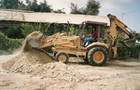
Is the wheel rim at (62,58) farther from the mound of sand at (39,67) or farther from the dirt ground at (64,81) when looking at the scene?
the dirt ground at (64,81)

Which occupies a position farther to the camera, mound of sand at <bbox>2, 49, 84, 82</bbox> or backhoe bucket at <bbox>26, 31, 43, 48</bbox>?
backhoe bucket at <bbox>26, 31, 43, 48</bbox>

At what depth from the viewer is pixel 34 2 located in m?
55.7

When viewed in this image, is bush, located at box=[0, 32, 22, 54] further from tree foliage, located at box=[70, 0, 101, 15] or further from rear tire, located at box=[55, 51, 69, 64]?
tree foliage, located at box=[70, 0, 101, 15]

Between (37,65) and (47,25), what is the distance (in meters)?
19.3

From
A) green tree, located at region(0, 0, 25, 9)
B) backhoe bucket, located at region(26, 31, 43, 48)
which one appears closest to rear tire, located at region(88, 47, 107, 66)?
backhoe bucket, located at region(26, 31, 43, 48)

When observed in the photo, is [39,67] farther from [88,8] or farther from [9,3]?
[9,3]

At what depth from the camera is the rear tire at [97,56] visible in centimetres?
1723

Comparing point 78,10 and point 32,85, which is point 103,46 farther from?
point 78,10

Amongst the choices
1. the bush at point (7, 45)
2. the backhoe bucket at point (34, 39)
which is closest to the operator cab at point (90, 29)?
the backhoe bucket at point (34, 39)

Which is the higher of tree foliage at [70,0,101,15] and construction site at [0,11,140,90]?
tree foliage at [70,0,101,15]

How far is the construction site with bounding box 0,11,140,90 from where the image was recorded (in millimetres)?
11031

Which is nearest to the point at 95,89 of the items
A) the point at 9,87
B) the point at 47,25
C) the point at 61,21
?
the point at 9,87

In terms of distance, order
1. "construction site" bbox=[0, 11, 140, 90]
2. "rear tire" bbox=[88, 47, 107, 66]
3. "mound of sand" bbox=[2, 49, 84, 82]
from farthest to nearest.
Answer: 1. "rear tire" bbox=[88, 47, 107, 66]
2. "mound of sand" bbox=[2, 49, 84, 82]
3. "construction site" bbox=[0, 11, 140, 90]

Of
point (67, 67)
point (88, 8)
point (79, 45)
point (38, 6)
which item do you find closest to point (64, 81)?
point (67, 67)
